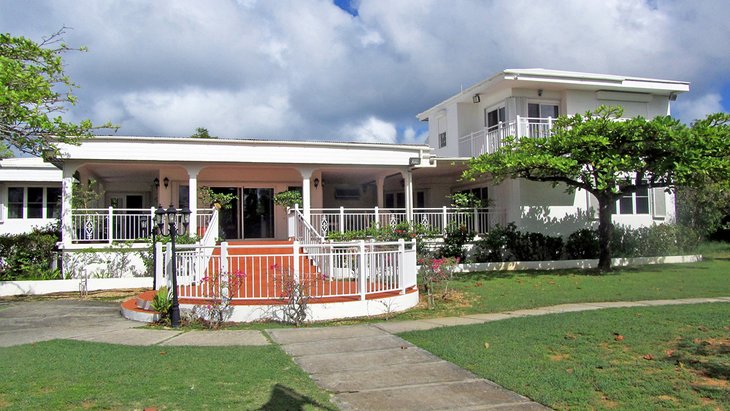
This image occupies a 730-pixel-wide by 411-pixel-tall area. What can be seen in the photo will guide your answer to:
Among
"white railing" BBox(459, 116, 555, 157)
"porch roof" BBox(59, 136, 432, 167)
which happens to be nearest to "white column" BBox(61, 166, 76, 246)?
"porch roof" BBox(59, 136, 432, 167)

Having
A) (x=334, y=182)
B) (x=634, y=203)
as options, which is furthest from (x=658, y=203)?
(x=334, y=182)

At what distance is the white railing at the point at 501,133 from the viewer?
60.8 ft

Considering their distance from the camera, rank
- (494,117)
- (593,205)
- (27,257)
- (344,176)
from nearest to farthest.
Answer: (27,257)
(593,205)
(494,117)
(344,176)

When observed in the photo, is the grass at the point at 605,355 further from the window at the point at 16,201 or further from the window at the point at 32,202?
the window at the point at 16,201

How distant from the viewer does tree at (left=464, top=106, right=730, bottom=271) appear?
13.9m

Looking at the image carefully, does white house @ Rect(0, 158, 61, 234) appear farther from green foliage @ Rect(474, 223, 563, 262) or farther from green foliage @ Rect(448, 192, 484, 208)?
green foliage @ Rect(474, 223, 563, 262)

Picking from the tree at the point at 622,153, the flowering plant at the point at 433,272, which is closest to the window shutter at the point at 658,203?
the tree at the point at 622,153

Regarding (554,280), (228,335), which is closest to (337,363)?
(228,335)

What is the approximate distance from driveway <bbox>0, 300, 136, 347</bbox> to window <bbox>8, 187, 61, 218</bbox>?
1143 centimetres

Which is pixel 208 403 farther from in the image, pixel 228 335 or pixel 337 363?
pixel 228 335

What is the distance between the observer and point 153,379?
Answer: 19.3ft

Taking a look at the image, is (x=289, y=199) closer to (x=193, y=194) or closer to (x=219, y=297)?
(x=193, y=194)

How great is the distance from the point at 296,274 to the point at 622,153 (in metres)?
10.4

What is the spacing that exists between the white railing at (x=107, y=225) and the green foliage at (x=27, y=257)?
40.0 inches
